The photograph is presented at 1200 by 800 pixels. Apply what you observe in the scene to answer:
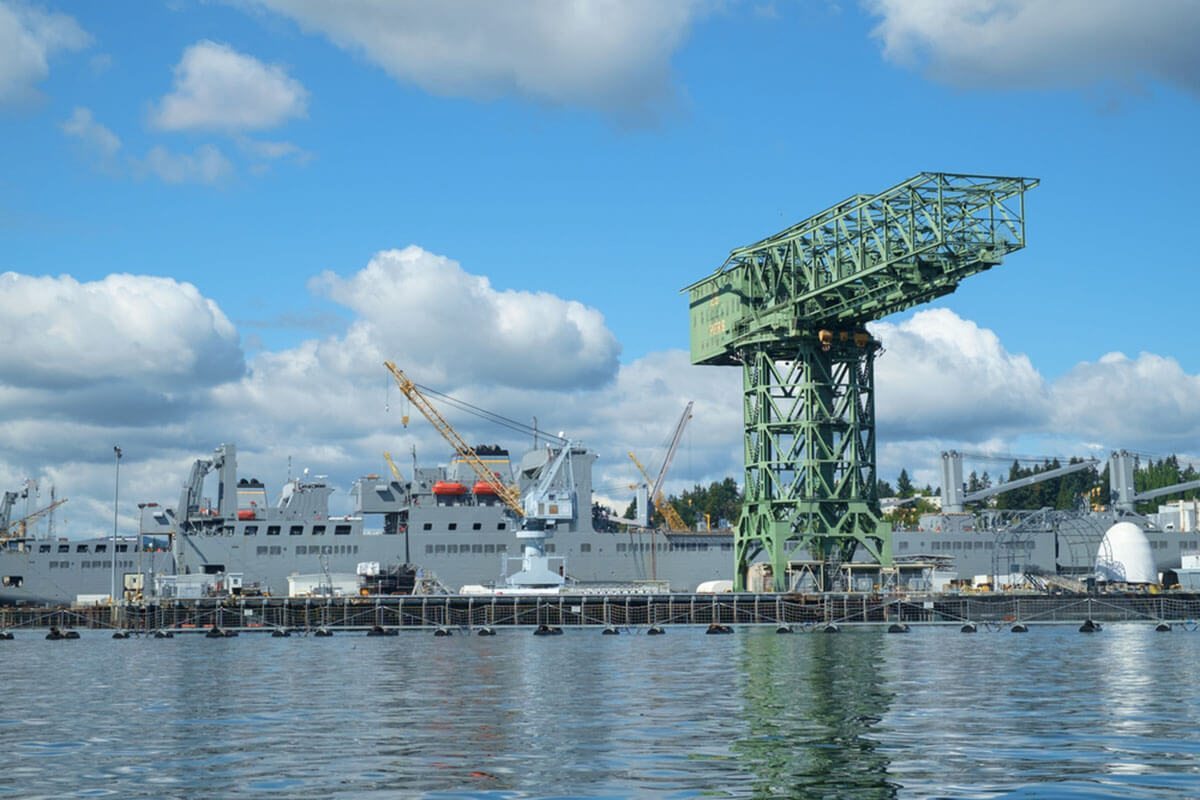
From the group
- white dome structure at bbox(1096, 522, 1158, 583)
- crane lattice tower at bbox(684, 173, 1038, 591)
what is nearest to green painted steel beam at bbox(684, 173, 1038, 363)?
crane lattice tower at bbox(684, 173, 1038, 591)

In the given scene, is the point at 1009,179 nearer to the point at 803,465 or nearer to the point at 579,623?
the point at 803,465

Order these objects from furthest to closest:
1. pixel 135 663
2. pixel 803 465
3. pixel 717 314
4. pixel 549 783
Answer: pixel 717 314, pixel 803 465, pixel 135 663, pixel 549 783

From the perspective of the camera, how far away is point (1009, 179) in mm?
77312

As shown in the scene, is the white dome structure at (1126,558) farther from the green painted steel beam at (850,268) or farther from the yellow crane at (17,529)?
the yellow crane at (17,529)

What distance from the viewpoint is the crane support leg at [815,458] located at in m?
90.1

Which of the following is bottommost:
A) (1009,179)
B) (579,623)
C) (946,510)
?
(579,623)

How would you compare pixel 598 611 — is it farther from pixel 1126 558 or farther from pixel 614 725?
pixel 614 725

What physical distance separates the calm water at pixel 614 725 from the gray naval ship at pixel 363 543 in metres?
48.3

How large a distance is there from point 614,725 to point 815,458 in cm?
5906

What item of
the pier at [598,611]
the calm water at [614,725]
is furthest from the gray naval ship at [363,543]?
the calm water at [614,725]

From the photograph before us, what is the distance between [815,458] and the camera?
295 ft

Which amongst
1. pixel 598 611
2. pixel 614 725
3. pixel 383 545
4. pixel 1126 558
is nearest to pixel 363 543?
pixel 383 545

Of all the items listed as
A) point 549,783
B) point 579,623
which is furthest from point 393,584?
point 549,783

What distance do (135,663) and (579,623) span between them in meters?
41.0
